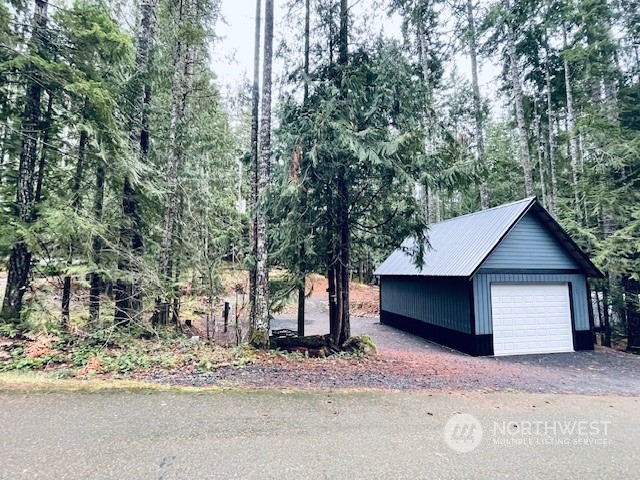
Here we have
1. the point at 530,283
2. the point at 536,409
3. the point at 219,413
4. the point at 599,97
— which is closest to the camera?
the point at 219,413

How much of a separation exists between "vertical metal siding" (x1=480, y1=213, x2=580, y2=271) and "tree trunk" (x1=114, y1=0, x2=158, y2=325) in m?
9.14

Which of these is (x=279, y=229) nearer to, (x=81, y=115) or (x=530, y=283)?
(x=81, y=115)

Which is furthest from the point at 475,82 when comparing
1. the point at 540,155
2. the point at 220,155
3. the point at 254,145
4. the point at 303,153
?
the point at 303,153

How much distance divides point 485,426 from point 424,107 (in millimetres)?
5956

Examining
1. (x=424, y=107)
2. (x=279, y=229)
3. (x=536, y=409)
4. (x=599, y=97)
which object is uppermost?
(x=599, y=97)

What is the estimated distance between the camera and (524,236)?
9820mm

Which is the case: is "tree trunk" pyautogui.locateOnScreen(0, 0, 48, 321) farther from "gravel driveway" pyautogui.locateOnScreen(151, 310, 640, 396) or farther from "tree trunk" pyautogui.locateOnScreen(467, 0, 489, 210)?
"tree trunk" pyautogui.locateOnScreen(467, 0, 489, 210)

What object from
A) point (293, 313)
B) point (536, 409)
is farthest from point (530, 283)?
point (293, 313)

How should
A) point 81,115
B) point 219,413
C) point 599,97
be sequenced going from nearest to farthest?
point 219,413 → point 81,115 → point 599,97

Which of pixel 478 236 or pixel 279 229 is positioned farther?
pixel 478 236

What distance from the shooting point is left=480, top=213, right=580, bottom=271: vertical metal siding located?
9586mm

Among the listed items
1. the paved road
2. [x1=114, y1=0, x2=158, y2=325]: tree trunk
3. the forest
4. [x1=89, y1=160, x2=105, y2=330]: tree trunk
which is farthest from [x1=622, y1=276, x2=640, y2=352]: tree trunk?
[x1=89, y1=160, x2=105, y2=330]: tree trunk

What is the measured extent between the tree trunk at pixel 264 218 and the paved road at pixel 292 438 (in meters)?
2.29

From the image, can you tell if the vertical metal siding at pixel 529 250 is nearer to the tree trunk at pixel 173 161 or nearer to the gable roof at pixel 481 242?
the gable roof at pixel 481 242
